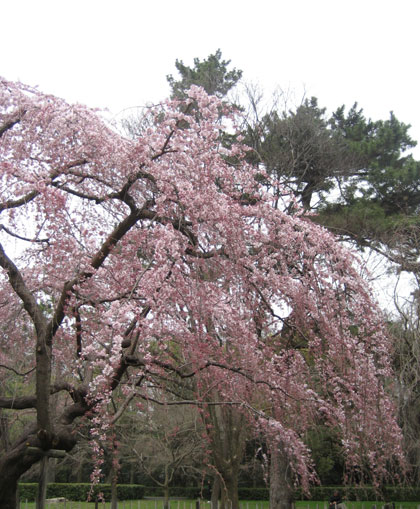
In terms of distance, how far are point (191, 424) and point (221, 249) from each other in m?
8.84

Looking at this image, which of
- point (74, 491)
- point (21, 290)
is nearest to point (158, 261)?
point (21, 290)

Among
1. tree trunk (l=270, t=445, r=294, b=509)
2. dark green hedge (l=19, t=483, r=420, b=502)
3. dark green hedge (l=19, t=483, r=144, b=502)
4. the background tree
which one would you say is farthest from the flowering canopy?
dark green hedge (l=19, t=483, r=144, b=502)

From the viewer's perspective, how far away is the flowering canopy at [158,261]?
4.75 metres

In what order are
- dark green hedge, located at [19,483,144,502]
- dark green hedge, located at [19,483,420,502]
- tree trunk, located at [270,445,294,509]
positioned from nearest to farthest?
tree trunk, located at [270,445,294,509] < dark green hedge, located at [19,483,420,502] < dark green hedge, located at [19,483,144,502]

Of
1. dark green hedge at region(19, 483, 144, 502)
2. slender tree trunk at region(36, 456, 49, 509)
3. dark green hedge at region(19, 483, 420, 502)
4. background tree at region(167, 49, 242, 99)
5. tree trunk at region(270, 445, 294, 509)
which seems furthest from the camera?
dark green hedge at region(19, 483, 144, 502)

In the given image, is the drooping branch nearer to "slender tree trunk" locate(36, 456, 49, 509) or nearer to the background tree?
"slender tree trunk" locate(36, 456, 49, 509)

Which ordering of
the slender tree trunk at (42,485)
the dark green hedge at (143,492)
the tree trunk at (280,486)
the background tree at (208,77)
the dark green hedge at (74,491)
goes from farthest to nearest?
1. the dark green hedge at (74,491)
2. the dark green hedge at (143,492)
3. the background tree at (208,77)
4. the tree trunk at (280,486)
5. the slender tree trunk at (42,485)

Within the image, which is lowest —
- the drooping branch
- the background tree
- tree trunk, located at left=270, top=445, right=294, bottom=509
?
tree trunk, located at left=270, top=445, right=294, bottom=509

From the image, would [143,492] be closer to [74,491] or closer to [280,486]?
[74,491]

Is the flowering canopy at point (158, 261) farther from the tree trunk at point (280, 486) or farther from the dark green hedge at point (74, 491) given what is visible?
the dark green hedge at point (74, 491)

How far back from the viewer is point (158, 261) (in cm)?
464

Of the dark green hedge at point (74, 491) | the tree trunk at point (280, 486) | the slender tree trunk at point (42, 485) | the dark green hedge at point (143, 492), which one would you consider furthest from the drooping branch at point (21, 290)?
the dark green hedge at point (74, 491)

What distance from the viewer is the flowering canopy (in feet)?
15.6

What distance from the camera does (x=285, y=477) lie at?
1027 centimetres
